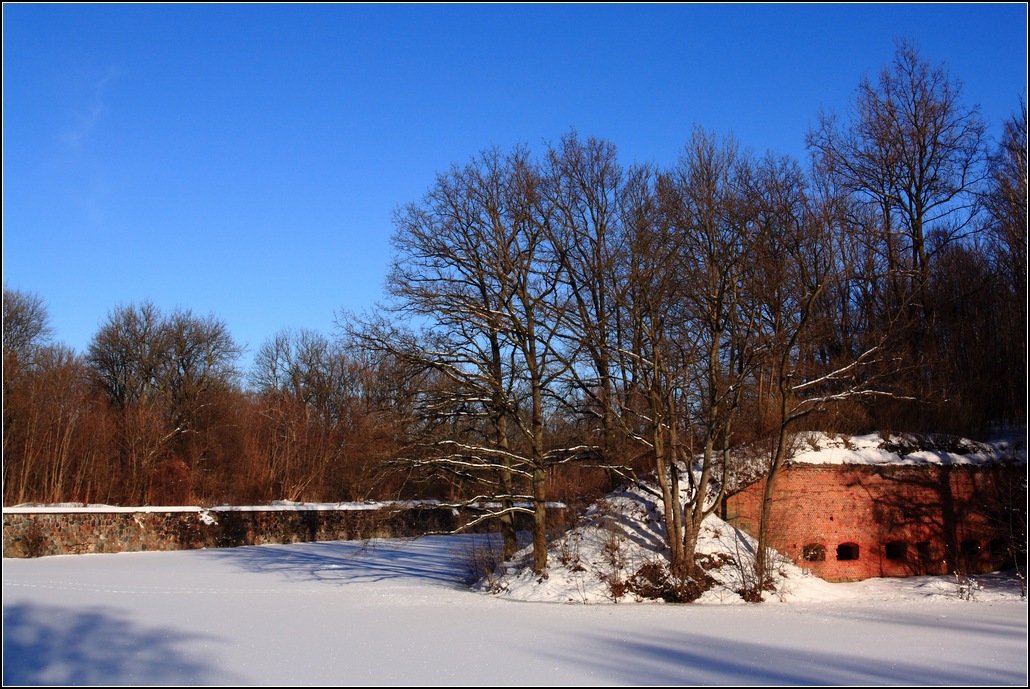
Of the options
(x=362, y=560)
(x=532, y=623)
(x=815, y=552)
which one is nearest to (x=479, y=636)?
(x=532, y=623)

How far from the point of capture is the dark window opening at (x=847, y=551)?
18.0 m

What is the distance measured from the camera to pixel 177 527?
29.3 m

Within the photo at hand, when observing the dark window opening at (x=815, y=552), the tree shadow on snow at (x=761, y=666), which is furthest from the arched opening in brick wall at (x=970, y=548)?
the tree shadow on snow at (x=761, y=666)

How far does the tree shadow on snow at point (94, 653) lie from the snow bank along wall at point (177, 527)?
10.9m

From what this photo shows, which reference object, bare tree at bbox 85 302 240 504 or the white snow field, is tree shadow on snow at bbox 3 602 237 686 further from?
bare tree at bbox 85 302 240 504

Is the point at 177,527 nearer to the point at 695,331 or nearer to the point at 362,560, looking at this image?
the point at 362,560

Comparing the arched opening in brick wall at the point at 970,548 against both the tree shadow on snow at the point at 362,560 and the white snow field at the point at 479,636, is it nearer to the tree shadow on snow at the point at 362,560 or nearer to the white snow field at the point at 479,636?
the white snow field at the point at 479,636

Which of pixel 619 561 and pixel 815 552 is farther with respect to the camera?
pixel 815 552

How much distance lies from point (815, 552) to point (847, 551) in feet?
3.09

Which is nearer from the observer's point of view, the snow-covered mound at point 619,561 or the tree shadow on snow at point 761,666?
the tree shadow on snow at point 761,666

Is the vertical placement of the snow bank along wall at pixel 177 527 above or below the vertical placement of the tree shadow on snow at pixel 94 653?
above

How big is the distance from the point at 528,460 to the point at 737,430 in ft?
18.4

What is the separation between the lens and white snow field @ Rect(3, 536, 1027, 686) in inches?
376

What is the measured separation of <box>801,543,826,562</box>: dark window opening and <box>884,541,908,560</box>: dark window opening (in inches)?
60.9
